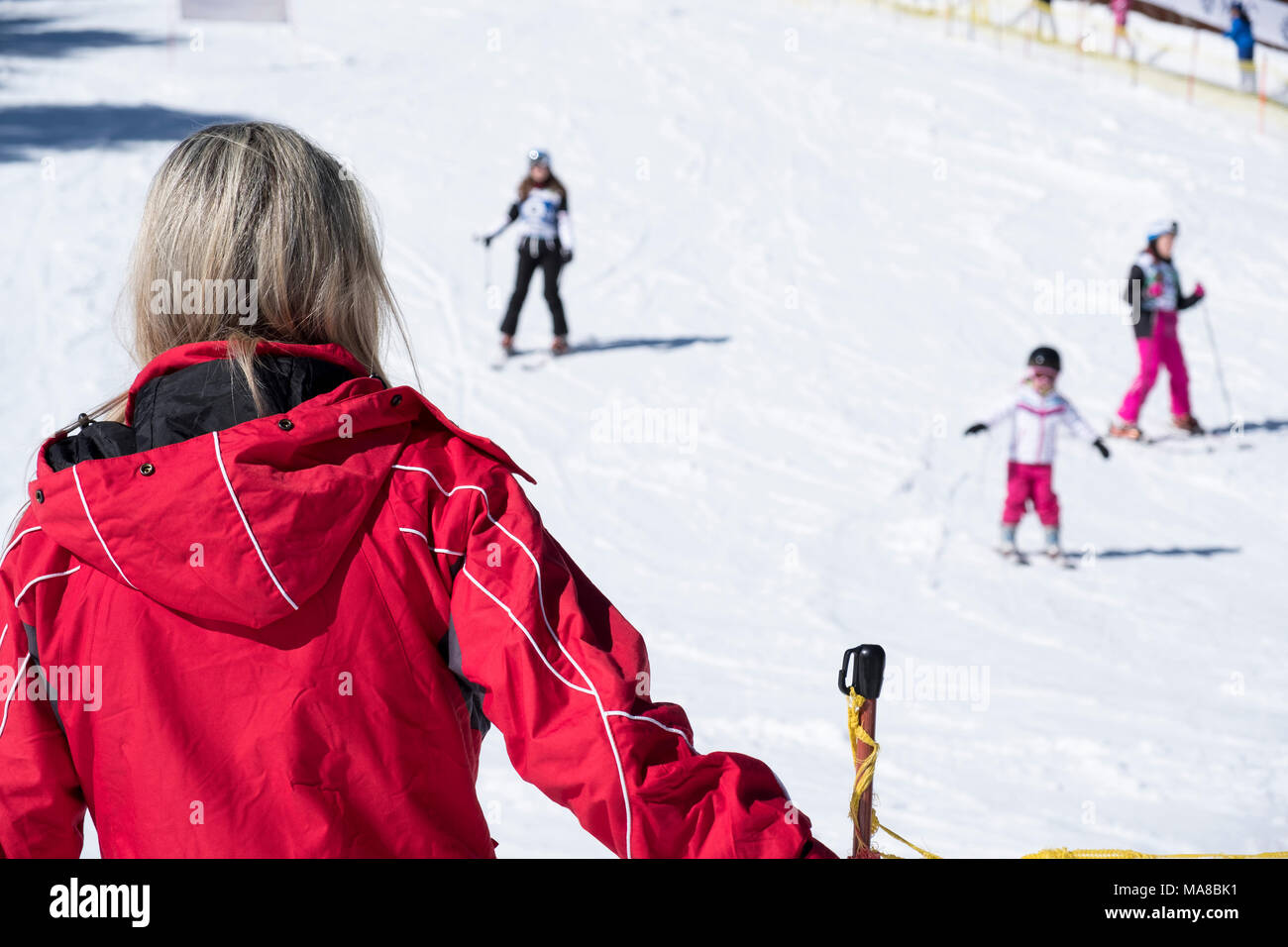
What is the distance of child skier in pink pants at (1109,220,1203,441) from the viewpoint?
30.2 feet

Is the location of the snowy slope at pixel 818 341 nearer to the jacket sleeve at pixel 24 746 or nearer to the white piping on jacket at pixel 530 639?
the jacket sleeve at pixel 24 746

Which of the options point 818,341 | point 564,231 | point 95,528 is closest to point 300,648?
point 95,528

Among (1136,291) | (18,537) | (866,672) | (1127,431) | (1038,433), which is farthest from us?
(1127,431)

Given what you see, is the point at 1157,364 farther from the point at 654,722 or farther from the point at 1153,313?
the point at 654,722

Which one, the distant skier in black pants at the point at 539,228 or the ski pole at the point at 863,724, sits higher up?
the distant skier in black pants at the point at 539,228

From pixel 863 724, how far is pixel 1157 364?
325 inches

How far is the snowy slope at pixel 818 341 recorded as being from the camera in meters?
5.56

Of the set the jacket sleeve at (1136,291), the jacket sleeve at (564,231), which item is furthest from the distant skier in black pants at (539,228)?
the jacket sleeve at (1136,291)

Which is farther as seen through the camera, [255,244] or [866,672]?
[866,672]

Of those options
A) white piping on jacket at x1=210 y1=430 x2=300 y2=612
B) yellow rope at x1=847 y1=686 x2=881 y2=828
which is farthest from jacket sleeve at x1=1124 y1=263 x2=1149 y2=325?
white piping on jacket at x1=210 y1=430 x2=300 y2=612

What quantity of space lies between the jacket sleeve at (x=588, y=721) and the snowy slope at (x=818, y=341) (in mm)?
3234

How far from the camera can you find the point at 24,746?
4.58 feet

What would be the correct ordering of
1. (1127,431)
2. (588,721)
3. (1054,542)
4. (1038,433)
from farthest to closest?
(1127,431) → (1054,542) → (1038,433) → (588,721)

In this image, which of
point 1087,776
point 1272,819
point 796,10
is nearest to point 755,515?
point 1087,776
